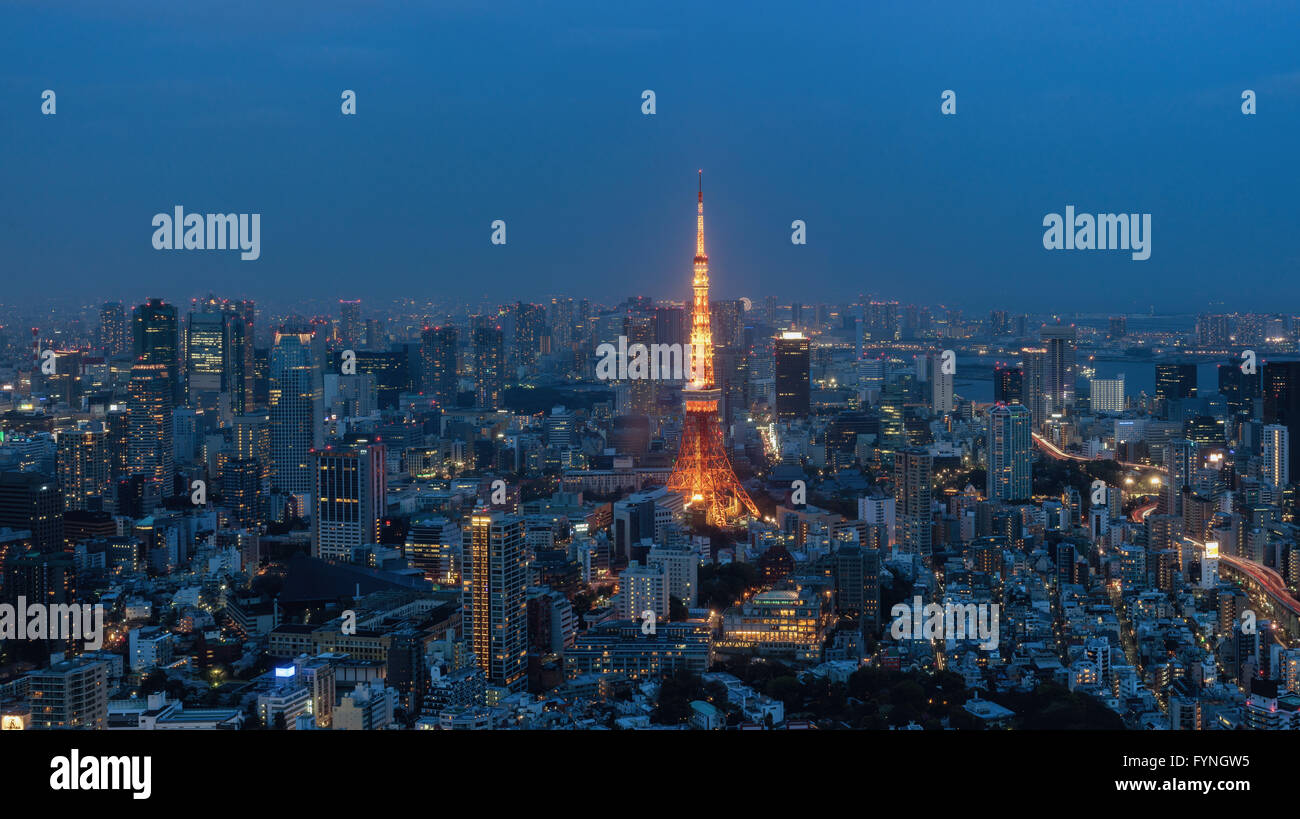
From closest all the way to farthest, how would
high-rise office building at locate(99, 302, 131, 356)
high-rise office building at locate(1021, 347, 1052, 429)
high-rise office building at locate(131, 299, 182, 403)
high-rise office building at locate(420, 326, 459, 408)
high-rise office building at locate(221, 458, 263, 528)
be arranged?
high-rise office building at locate(99, 302, 131, 356) → high-rise office building at locate(221, 458, 263, 528) → high-rise office building at locate(131, 299, 182, 403) → high-rise office building at locate(1021, 347, 1052, 429) → high-rise office building at locate(420, 326, 459, 408)

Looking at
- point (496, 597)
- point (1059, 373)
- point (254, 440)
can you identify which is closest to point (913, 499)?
point (1059, 373)

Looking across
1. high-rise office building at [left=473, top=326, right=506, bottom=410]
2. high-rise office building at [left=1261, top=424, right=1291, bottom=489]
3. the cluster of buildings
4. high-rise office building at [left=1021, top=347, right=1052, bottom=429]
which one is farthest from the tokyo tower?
high-rise office building at [left=1261, top=424, right=1291, bottom=489]

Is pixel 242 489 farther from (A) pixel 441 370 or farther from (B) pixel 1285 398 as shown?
(B) pixel 1285 398

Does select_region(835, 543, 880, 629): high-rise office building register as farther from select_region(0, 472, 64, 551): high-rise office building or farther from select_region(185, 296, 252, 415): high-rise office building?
select_region(185, 296, 252, 415): high-rise office building

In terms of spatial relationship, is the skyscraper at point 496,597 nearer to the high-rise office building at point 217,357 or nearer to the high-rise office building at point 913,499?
the high-rise office building at point 913,499

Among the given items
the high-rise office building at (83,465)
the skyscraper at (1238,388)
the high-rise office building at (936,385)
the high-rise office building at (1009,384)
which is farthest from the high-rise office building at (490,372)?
the skyscraper at (1238,388)
